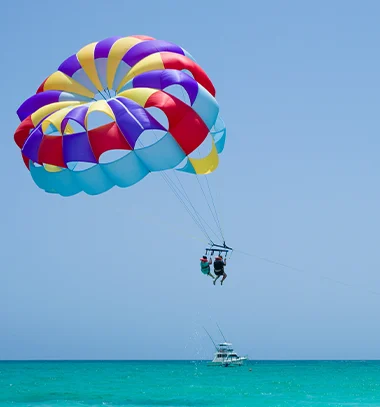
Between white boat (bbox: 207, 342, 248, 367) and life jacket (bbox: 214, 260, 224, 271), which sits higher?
white boat (bbox: 207, 342, 248, 367)

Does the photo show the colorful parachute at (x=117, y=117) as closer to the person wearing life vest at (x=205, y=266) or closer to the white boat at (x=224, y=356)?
the person wearing life vest at (x=205, y=266)

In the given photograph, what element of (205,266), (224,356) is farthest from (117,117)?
(224,356)

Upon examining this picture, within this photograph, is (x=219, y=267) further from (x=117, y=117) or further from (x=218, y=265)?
(x=117, y=117)

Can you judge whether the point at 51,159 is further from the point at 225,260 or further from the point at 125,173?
the point at 225,260

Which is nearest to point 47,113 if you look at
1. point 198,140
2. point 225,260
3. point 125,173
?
point 125,173

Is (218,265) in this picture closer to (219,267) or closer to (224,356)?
(219,267)

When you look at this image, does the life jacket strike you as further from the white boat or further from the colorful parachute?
the white boat

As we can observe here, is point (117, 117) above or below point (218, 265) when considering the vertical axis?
above

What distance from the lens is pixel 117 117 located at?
14.3 meters

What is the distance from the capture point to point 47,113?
15.4 metres

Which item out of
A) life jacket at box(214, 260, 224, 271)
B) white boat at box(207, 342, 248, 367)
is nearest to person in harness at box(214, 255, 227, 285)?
life jacket at box(214, 260, 224, 271)

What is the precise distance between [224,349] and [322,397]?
2323 cm

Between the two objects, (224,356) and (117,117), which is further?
(224,356)

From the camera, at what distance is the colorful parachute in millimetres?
14328
